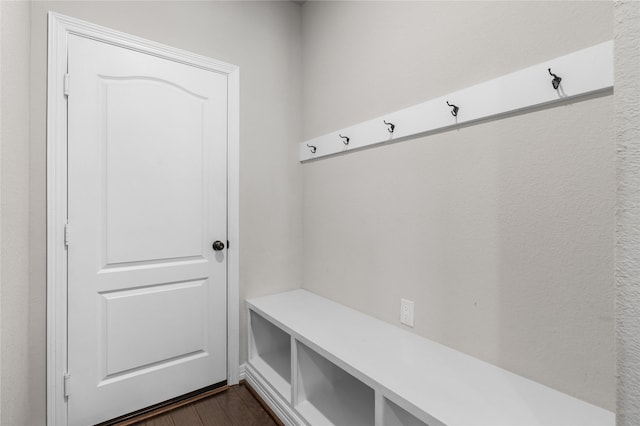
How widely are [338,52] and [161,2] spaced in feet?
3.53

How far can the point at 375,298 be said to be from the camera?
1.71 m

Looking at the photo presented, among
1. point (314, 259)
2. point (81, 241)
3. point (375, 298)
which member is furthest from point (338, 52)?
point (81, 241)

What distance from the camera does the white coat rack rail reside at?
3.07 ft

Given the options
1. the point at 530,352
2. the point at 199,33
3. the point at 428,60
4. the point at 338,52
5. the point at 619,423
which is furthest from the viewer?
the point at 338,52

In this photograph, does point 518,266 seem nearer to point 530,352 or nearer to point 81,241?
point 530,352

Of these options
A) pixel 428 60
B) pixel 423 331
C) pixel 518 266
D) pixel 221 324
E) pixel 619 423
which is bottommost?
pixel 221 324

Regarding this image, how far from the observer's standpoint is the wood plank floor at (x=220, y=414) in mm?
1571

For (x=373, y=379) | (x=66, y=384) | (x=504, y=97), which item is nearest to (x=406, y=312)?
(x=373, y=379)

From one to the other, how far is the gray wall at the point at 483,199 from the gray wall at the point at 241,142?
44 cm

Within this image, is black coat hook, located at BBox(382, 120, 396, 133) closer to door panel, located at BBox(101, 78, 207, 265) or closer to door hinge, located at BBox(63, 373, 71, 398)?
door panel, located at BBox(101, 78, 207, 265)

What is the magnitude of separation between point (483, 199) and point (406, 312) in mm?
681

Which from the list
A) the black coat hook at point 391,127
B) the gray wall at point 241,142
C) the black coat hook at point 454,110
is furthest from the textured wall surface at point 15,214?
the black coat hook at point 454,110

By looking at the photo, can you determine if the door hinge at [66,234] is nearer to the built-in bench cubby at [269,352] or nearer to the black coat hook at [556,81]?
the built-in bench cubby at [269,352]

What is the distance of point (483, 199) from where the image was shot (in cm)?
123
